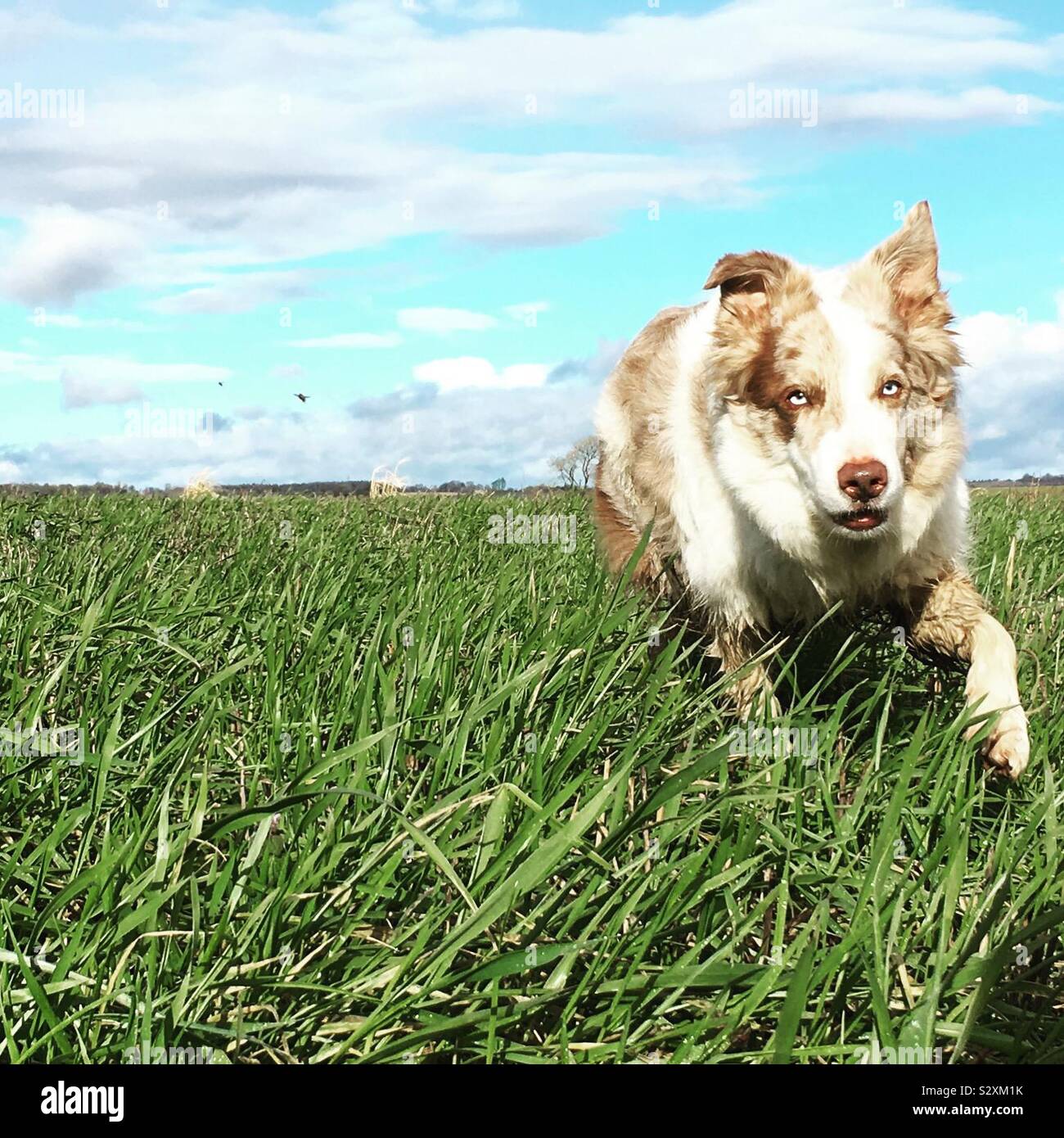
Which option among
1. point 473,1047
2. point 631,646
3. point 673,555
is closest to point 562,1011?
point 473,1047

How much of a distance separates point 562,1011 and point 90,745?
4.72 feet

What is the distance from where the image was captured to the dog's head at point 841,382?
3570 mm

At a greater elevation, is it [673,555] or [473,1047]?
[673,555]

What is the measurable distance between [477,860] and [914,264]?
282cm

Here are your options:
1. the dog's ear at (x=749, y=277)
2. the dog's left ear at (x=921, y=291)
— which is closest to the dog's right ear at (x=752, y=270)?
the dog's ear at (x=749, y=277)

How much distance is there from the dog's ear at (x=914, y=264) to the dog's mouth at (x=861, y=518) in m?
0.83

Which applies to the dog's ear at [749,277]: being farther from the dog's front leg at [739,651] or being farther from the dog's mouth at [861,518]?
the dog's front leg at [739,651]

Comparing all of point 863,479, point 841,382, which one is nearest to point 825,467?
point 863,479

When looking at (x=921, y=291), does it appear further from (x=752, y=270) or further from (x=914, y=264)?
(x=752, y=270)

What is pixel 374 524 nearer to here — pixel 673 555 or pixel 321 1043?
pixel 673 555

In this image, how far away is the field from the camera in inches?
80.2

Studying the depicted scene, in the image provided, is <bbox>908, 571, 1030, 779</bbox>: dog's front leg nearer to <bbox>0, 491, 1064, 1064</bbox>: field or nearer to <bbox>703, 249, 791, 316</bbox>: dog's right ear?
<bbox>0, 491, 1064, 1064</bbox>: field

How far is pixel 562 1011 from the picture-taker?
208cm

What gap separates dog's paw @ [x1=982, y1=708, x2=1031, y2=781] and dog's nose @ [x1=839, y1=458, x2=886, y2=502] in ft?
2.49
